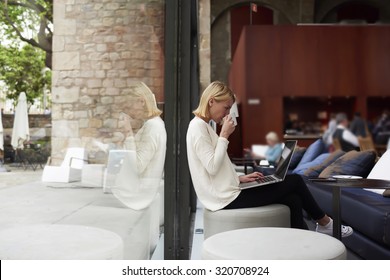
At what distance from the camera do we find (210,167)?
2010 mm

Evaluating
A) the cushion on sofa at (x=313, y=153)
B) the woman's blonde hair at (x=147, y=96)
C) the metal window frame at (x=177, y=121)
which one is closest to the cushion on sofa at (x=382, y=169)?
the cushion on sofa at (x=313, y=153)

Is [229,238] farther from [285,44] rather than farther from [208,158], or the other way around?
[285,44]

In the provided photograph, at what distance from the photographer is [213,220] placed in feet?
6.64

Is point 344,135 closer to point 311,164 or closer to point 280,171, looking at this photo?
point 311,164

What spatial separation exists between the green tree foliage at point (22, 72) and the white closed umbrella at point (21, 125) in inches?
0.8

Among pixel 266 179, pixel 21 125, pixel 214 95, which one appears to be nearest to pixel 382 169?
pixel 266 179

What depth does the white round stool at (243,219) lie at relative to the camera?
1948 millimetres

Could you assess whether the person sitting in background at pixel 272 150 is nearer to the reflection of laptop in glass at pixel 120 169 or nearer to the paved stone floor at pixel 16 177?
the reflection of laptop in glass at pixel 120 169

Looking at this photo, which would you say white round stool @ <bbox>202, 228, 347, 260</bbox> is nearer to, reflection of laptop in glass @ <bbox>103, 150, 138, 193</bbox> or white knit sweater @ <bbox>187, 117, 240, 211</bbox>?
white knit sweater @ <bbox>187, 117, 240, 211</bbox>

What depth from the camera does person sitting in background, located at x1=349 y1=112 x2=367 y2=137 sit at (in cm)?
271

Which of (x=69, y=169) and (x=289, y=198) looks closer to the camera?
(x=69, y=169)

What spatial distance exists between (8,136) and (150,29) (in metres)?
0.85

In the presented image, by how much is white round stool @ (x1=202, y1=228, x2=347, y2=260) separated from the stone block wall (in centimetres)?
56

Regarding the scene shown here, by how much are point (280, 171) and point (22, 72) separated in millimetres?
1360
